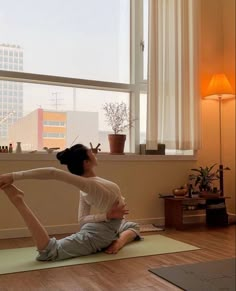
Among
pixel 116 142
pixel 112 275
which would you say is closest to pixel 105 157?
pixel 116 142

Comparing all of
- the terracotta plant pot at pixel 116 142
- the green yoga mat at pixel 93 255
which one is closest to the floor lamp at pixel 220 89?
the terracotta plant pot at pixel 116 142

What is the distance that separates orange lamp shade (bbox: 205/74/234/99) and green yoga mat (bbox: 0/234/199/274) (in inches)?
71.6

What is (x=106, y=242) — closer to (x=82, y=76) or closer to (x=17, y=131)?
(x=17, y=131)

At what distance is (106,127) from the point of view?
4.01 m

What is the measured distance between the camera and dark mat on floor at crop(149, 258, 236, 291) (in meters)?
1.93

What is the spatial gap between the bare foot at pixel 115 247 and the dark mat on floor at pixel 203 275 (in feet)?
1.55

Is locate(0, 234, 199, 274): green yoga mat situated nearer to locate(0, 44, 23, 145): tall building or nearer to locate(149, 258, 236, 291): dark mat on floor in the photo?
locate(149, 258, 236, 291): dark mat on floor

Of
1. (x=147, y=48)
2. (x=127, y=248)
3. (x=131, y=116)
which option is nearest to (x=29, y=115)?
(x=131, y=116)

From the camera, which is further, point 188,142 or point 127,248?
point 188,142

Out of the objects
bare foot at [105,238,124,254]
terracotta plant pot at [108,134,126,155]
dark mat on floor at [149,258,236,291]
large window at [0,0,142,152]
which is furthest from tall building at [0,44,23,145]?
dark mat on floor at [149,258,236,291]

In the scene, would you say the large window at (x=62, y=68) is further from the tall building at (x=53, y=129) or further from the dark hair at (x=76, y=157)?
the dark hair at (x=76, y=157)

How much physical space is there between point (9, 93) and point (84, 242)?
5.86ft

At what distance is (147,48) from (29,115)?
4.75ft

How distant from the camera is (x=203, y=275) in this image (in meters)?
2.12
